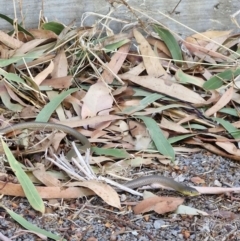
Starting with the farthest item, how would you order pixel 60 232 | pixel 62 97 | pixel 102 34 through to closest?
pixel 102 34, pixel 62 97, pixel 60 232

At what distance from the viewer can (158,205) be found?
1705 mm

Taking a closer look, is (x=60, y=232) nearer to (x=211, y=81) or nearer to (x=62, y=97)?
(x=62, y=97)

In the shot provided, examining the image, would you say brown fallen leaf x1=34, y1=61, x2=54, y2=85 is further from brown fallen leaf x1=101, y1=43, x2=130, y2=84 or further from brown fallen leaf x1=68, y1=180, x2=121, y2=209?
brown fallen leaf x1=68, y1=180, x2=121, y2=209

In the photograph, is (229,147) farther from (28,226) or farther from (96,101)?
(28,226)

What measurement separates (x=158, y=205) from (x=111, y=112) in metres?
0.53

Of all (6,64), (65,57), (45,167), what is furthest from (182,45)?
(45,167)

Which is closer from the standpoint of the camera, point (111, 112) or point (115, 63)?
point (111, 112)

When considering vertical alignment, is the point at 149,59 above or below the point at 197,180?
above

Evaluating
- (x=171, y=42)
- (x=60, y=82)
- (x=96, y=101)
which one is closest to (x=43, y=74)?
(x=60, y=82)

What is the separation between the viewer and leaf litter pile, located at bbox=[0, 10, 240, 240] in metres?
1.75

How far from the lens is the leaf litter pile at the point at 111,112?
1.75 meters

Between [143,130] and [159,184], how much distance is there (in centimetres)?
30

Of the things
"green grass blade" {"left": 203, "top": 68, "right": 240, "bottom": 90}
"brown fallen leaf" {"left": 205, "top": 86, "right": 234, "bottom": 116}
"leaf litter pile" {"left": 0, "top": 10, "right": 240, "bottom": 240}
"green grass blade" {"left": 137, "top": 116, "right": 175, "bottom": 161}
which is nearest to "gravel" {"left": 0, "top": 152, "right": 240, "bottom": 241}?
"leaf litter pile" {"left": 0, "top": 10, "right": 240, "bottom": 240}

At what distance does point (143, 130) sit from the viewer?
2.08m
